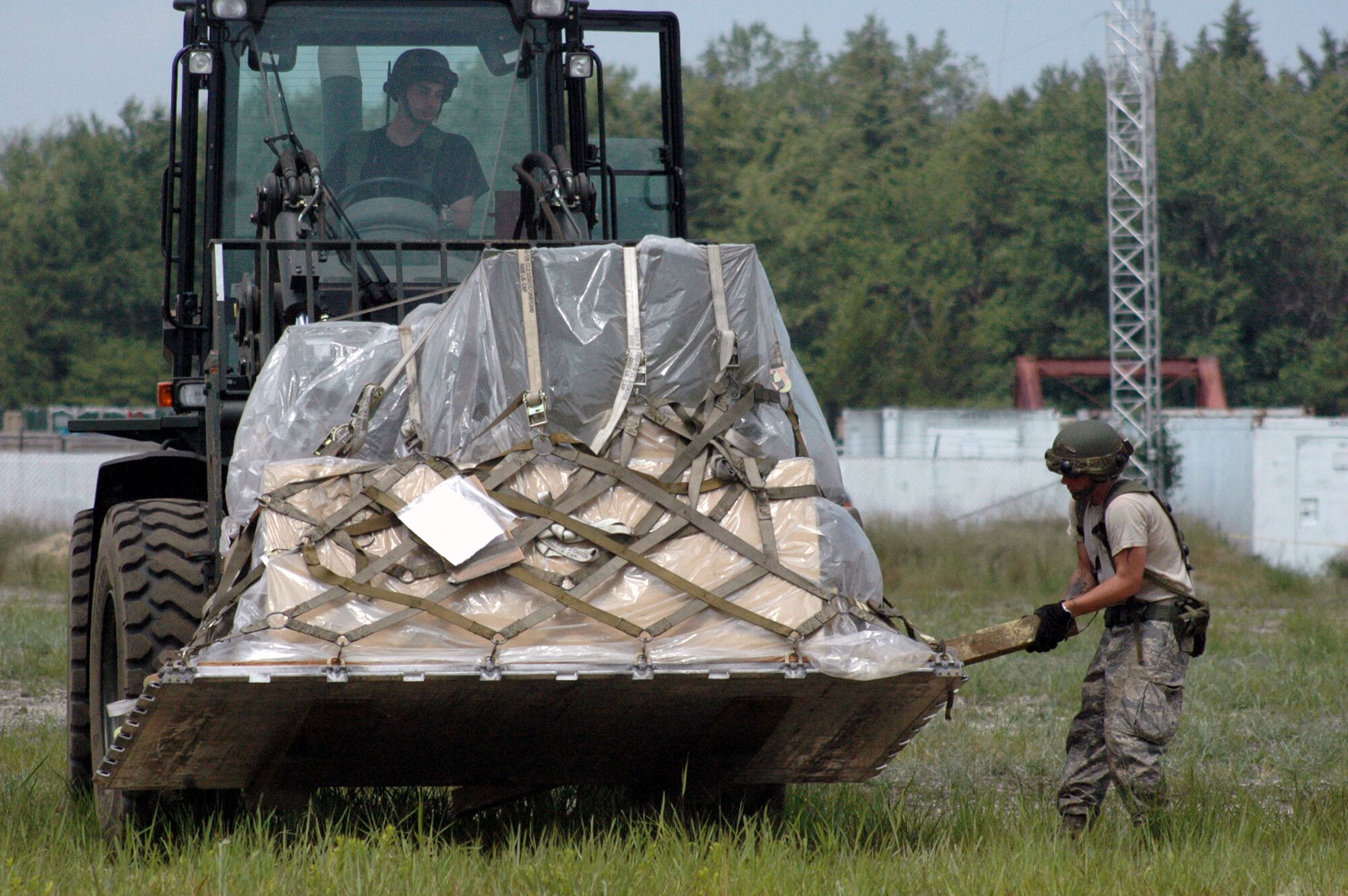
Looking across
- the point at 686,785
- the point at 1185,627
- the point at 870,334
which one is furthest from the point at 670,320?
the point at 870,334

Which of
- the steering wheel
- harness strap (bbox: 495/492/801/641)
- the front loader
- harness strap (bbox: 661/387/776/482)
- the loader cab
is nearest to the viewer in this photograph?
the front loader

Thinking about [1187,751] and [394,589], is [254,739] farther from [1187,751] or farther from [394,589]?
[1187,751]

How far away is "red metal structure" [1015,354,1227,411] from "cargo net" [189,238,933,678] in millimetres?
34417

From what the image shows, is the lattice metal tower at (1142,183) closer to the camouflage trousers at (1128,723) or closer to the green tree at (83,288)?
the camouflage trousers at (1128,723)

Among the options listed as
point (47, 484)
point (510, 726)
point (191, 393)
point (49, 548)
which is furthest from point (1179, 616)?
point (47, 484)

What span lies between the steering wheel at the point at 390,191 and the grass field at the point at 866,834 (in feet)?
7.76

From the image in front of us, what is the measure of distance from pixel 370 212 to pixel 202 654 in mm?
2619

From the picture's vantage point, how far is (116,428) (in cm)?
634

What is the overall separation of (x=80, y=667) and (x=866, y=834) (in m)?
3.11

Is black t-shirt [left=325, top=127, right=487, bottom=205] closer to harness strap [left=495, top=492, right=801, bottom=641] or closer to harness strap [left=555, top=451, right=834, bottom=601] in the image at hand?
harness strap [left=555, top=451, right=834, bottom=601]

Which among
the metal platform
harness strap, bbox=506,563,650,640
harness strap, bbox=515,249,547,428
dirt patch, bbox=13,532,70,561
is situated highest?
harness strap, bbox=515,249,547,428

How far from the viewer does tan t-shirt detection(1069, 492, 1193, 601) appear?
221 inches

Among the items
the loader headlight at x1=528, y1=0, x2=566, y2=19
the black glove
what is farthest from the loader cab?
the black glove

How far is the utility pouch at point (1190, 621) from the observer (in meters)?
5.73
